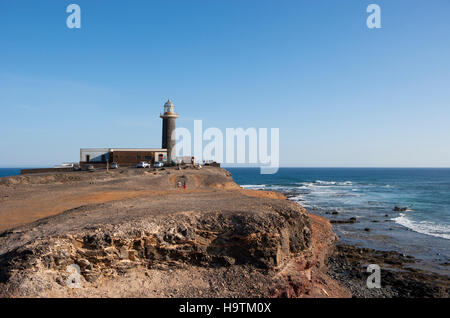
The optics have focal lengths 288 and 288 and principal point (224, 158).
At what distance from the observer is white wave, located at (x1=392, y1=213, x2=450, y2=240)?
28.3 metres

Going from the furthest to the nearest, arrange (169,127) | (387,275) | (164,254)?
(169,127) < (387,275) < (164,254)

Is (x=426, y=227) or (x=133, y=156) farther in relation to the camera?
(x=133, y=156)

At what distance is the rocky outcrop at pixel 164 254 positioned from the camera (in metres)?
Answer: 8.87

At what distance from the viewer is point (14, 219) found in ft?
53.4

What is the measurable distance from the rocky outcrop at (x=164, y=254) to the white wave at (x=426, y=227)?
1984 centimetres

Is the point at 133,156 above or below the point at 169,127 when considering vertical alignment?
below

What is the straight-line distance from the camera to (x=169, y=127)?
5225 centimetres

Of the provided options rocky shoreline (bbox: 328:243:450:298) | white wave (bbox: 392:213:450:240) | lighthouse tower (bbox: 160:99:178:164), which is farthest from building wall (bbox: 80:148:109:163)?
white wave (bbox: 392:213:450:240)

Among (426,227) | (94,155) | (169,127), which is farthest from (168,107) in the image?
(426,227)

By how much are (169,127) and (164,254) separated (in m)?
43.0

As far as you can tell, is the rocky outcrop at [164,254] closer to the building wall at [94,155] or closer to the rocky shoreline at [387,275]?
the rocky shoreline at [387,275]

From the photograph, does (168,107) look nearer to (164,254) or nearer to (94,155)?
(94,155)
